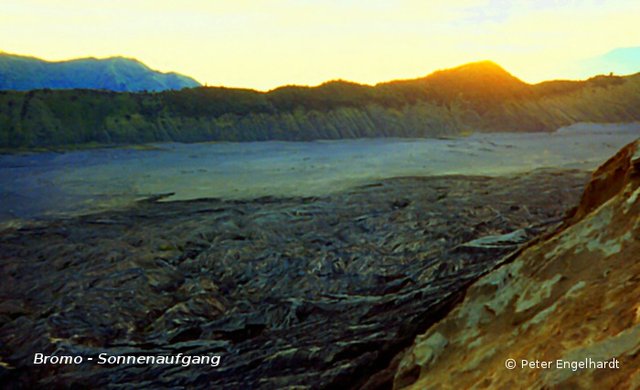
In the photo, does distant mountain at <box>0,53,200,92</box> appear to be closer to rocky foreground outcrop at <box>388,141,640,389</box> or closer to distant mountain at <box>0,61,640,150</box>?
distant mountain at <box>0,61,640,150</box>

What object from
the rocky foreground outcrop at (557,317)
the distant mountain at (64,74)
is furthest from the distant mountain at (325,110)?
the distant mountain at (64,74)

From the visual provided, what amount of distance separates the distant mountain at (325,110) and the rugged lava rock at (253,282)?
3896cm

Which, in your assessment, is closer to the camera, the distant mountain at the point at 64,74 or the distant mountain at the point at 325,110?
the distant mountain at the point at 325,110

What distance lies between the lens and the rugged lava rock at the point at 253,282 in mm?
8914

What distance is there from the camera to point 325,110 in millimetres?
67750

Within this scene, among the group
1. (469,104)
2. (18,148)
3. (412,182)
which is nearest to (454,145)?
(469,104)

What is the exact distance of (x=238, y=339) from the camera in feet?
35.4

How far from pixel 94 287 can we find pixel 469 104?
6817 centimetres

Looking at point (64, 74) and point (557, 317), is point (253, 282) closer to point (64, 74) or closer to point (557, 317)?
point (557, 317)

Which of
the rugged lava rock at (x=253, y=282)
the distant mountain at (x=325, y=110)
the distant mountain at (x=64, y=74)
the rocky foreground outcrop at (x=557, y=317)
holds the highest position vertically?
the distant mountain at (x=64, y=74)

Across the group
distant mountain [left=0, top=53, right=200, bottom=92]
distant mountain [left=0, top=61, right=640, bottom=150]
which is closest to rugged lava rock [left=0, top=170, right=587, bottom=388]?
distant mountain [left=0, top=61, right=640, bottom=150]

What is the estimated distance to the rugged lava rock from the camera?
8914 mm

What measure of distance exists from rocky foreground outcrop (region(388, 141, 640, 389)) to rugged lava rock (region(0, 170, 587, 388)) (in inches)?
44.1

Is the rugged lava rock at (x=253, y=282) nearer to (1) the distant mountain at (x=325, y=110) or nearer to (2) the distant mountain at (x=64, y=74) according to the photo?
(1) the distant mountain at (x=325, y=110)
